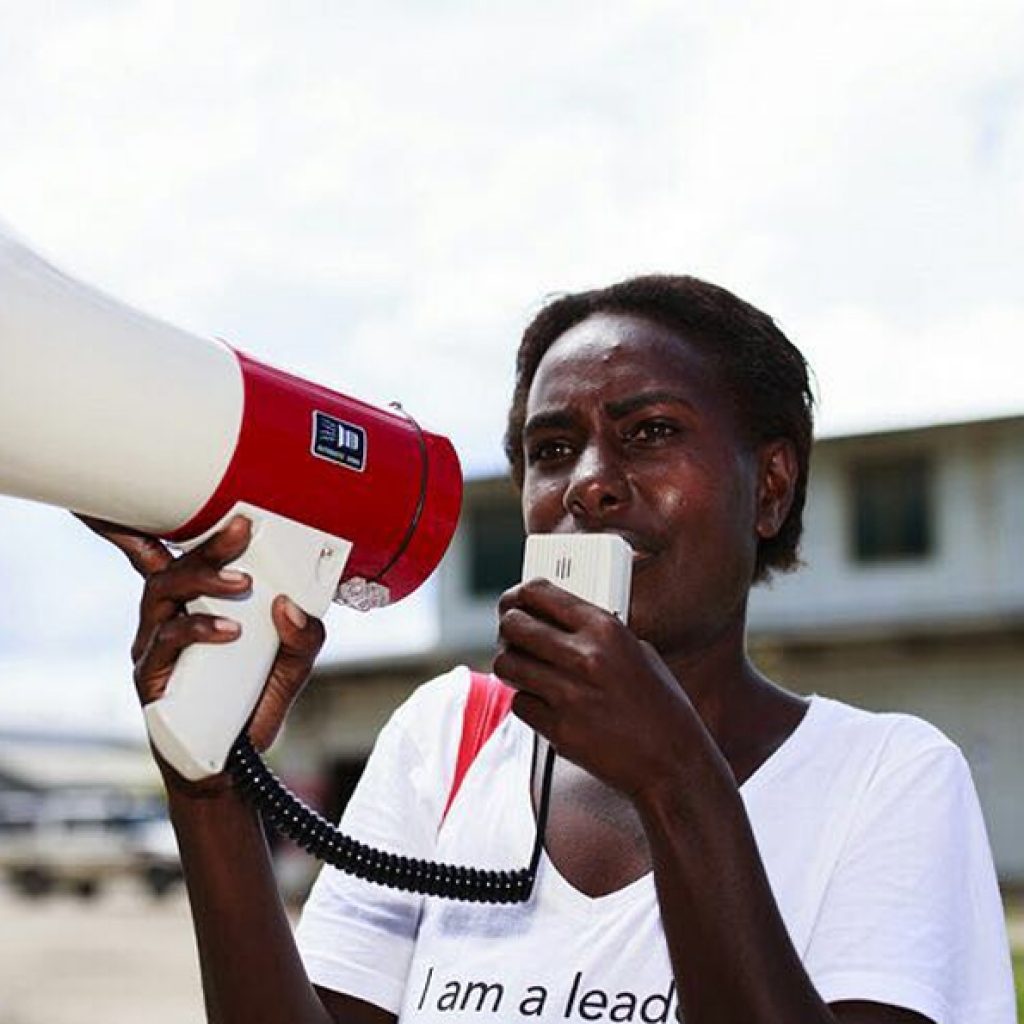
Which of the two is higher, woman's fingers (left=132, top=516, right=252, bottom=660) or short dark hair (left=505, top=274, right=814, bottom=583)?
short dark hair (left=505, top=274, right=814, bottom=583)

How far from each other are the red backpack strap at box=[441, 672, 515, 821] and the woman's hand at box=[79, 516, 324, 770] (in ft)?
0.70

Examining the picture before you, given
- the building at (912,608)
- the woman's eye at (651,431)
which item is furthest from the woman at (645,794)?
the building at (912,608)

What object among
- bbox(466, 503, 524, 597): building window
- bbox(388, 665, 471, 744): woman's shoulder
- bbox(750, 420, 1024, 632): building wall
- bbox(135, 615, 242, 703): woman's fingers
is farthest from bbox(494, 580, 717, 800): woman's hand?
bbox(466, 503, 524, 597): building window

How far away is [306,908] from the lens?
2.12 metres

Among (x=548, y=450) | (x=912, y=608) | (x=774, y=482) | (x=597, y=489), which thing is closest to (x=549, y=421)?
(x=548, y=450)

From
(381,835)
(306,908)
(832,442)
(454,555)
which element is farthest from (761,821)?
(454,555)

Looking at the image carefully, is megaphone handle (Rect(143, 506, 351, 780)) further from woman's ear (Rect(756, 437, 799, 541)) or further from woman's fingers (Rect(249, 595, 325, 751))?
woman's ear (Rect(756, 437, 799, 541))

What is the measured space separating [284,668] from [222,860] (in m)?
0.22

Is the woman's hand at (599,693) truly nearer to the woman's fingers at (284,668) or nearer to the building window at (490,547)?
the woman's fingers at (284,668)

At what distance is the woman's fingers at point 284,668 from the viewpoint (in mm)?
1910

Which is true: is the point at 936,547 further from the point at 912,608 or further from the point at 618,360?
the point at 618,360

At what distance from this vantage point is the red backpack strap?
6.69ft

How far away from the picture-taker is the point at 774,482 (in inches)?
82.0

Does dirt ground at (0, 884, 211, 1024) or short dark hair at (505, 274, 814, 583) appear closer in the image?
short dark hair at (505, 274, 814, 583)
